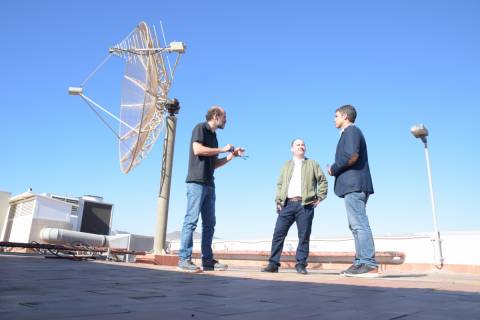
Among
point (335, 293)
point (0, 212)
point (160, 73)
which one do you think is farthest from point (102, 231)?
point (335, 293)

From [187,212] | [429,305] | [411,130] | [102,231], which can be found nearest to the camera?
[429,305]

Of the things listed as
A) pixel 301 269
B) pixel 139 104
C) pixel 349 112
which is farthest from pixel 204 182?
pixel 139 104

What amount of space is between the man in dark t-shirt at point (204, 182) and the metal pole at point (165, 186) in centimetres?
488

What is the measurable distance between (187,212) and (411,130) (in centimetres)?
523

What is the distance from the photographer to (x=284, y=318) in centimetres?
133

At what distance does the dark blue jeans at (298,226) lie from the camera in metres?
4.61

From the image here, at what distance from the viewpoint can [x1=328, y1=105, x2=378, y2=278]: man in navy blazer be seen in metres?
3.92

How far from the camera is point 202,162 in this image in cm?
445

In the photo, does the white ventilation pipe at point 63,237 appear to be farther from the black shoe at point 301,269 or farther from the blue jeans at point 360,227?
the blue jeans at point 360,227

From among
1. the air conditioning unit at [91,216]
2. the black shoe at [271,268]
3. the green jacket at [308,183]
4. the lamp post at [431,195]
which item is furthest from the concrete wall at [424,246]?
the air conditioning unit at [91,216]

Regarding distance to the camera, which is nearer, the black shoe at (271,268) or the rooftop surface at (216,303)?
the rooftop surface at (216,303)

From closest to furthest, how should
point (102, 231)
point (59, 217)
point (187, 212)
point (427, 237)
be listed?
point (187, 212)
point (427, 237)
point (59, 217)
point (102, 231)

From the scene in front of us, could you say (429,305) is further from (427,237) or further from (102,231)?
(102,231)

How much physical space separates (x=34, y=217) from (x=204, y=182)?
15546mm
